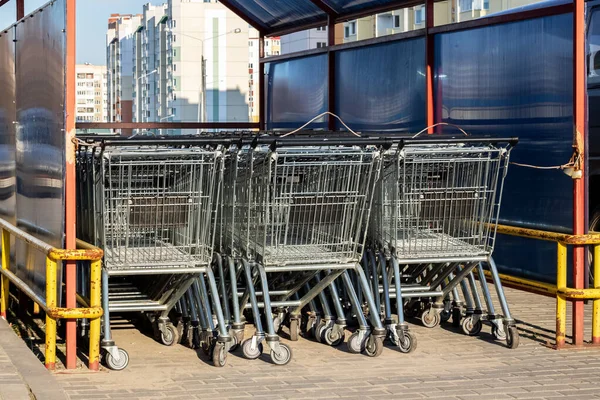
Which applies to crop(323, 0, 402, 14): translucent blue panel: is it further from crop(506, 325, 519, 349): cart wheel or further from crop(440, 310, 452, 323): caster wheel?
crop(506, 325, 519, 349): cart wheel

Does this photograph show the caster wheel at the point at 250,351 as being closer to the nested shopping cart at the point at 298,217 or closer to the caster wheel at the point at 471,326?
the nested shopping cart at the point at 298,217

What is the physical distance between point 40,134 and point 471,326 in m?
3.29

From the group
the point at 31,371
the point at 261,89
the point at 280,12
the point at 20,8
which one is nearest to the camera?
the point at 31,371

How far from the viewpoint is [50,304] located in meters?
6.49

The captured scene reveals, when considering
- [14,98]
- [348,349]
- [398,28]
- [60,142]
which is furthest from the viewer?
[398,28]

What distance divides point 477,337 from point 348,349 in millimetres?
1044

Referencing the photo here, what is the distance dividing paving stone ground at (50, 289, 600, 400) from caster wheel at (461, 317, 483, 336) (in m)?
0.08

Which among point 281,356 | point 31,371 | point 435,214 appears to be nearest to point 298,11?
point 435,214

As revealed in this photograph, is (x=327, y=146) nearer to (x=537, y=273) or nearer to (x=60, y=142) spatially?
(x=60, y=142)

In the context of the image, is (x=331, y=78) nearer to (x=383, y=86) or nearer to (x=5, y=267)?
(x=383, y=86)

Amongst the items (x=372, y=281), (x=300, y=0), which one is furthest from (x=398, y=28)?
(x=372, y=281)

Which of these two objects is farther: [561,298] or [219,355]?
[561,298]

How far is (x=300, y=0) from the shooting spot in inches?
468

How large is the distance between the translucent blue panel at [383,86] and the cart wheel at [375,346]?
12.7ft
